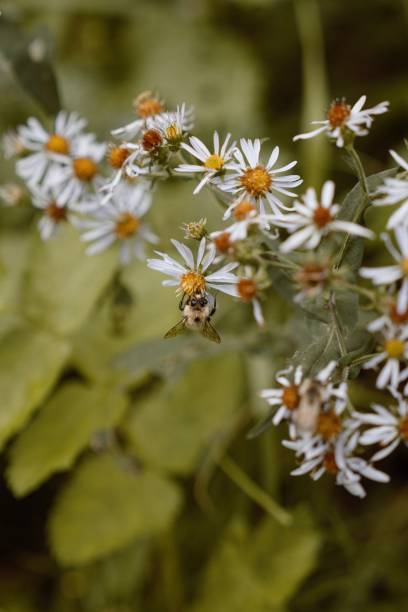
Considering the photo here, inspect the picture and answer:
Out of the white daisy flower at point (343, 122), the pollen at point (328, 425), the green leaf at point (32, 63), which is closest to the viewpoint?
the pollen at point (328, 425)

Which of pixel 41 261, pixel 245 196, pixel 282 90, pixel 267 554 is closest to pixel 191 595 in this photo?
pixel 267 554

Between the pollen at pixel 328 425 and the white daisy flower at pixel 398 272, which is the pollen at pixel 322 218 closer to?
the white daisy flower at pixel 398 272

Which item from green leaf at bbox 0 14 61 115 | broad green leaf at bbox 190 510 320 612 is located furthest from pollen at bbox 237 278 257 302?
broad green leaf at bbox 190 510 320 612

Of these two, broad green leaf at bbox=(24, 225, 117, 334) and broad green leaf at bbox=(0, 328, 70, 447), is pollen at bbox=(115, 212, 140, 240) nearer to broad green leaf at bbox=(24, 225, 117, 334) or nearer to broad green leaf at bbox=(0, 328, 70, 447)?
broad green leaf at bbox=(24, 225, 117, 334)

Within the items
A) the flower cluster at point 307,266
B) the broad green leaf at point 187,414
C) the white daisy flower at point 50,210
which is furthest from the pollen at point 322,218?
the broad green leaf at point 187,414

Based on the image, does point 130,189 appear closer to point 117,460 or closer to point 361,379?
point 117,460

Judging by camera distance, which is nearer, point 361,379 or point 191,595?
point 191,595

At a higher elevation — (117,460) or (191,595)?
(117,460)
